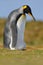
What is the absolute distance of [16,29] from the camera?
36.0ft

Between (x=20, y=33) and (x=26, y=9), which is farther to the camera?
(x=26, y=9)

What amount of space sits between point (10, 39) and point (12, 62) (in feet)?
8.10

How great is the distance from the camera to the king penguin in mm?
10898

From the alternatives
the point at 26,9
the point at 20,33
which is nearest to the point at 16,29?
the point at 20,33

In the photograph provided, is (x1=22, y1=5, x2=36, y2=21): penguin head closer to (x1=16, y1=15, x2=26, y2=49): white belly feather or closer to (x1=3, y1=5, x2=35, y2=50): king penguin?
(x1=3, y1=5, x2=35, y2=50): king penguin

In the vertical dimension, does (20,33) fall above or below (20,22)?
below

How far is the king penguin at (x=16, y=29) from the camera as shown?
10.9 meters

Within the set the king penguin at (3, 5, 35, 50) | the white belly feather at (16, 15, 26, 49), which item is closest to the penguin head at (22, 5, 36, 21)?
the king penguin at (3, 5, 35, 50)

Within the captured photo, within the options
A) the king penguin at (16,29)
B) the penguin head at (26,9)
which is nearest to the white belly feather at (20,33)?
the king penguin at (16,29)

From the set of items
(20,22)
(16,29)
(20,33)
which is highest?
(20,22)

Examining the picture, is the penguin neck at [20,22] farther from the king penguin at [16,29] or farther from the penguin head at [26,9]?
the penguin head at [26,9]

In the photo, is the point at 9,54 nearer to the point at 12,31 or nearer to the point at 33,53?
the point at 33,53

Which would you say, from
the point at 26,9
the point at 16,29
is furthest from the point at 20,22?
the point at 26,9

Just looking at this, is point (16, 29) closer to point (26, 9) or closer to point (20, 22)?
point (20, 22)
